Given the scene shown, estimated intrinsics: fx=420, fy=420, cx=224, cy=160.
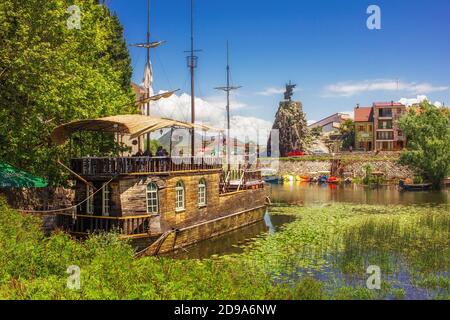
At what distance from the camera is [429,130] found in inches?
2339

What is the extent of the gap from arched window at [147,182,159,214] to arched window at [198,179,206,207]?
434cm

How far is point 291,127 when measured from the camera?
106 m

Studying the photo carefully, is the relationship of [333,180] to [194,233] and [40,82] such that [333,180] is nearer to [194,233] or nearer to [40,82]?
[194,233]

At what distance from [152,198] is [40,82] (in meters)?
8.72

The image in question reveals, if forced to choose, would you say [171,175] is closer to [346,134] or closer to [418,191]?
[418,191]

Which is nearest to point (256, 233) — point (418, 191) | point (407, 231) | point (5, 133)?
point (407, 231)

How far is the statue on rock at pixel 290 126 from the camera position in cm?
10531

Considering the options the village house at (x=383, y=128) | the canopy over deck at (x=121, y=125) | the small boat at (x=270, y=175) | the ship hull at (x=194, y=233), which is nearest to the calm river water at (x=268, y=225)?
the ship hull at (x=194, y=233)

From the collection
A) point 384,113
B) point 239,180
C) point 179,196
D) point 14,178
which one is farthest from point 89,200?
point 384,113


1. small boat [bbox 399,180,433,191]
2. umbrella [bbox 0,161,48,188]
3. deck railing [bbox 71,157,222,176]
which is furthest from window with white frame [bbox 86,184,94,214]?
small boat [bbox 399,180,433,191]

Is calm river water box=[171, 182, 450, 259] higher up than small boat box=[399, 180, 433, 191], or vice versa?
small boat box=[399, 180, 433, 191]

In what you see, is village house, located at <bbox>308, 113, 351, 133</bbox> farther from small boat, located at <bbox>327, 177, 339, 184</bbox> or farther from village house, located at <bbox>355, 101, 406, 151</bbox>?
small boat, located at <bbox>327, 177, 339, 184</bbox>

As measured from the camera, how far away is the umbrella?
22.6 metres

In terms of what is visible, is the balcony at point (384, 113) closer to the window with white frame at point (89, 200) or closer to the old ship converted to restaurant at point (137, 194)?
the old ship converted to restaurant at point (137, 194)
